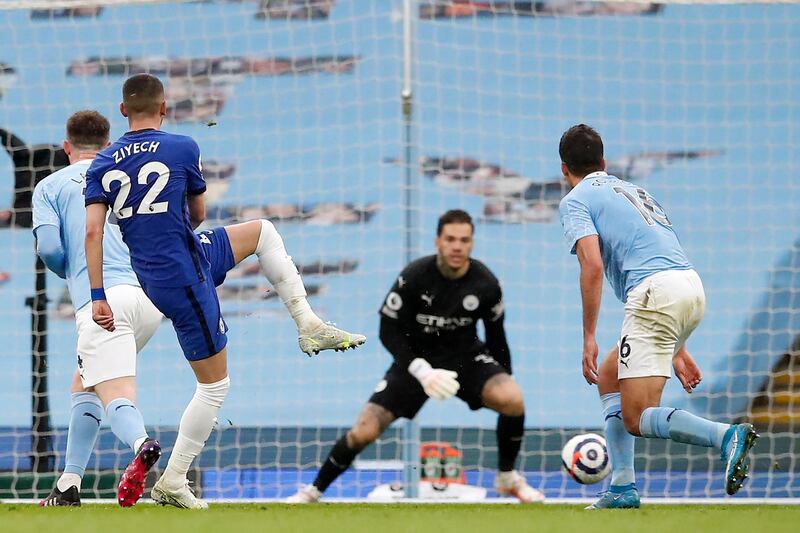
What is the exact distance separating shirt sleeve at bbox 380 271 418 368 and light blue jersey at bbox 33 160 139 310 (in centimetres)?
181

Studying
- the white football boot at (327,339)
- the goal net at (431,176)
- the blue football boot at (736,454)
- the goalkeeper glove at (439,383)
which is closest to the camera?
the blue football boot at (736,454)

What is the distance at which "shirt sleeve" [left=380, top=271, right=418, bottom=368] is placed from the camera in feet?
23.5

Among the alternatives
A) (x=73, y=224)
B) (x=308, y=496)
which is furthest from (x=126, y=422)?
(x=308, y=496)

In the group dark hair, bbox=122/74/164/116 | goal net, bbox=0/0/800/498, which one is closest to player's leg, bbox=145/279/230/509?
dark hair, bbox=122/74/164/116

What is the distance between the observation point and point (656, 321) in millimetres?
5473

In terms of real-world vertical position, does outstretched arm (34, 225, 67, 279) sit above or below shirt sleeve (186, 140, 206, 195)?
below

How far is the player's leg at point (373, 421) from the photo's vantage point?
7.28 metres

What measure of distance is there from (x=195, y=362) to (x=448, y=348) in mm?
2500

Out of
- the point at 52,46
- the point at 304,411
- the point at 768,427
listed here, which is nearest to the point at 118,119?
the point at 52,46

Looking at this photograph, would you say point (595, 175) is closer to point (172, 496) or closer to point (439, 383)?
point (439, 383)

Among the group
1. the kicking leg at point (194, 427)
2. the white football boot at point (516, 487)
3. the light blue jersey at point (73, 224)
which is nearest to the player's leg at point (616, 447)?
the white football boot at point (516, 487)

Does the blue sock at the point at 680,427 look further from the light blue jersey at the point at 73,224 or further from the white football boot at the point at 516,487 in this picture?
the light blue jersey at the point at 73,224

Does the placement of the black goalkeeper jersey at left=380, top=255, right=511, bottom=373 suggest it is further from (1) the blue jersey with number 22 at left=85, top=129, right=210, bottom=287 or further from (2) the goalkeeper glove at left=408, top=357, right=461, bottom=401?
(1) the blue jersey with number 22 at left=85, top=129, right=210, bottom=287

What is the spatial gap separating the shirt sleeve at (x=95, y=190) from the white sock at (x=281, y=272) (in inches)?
31.0
